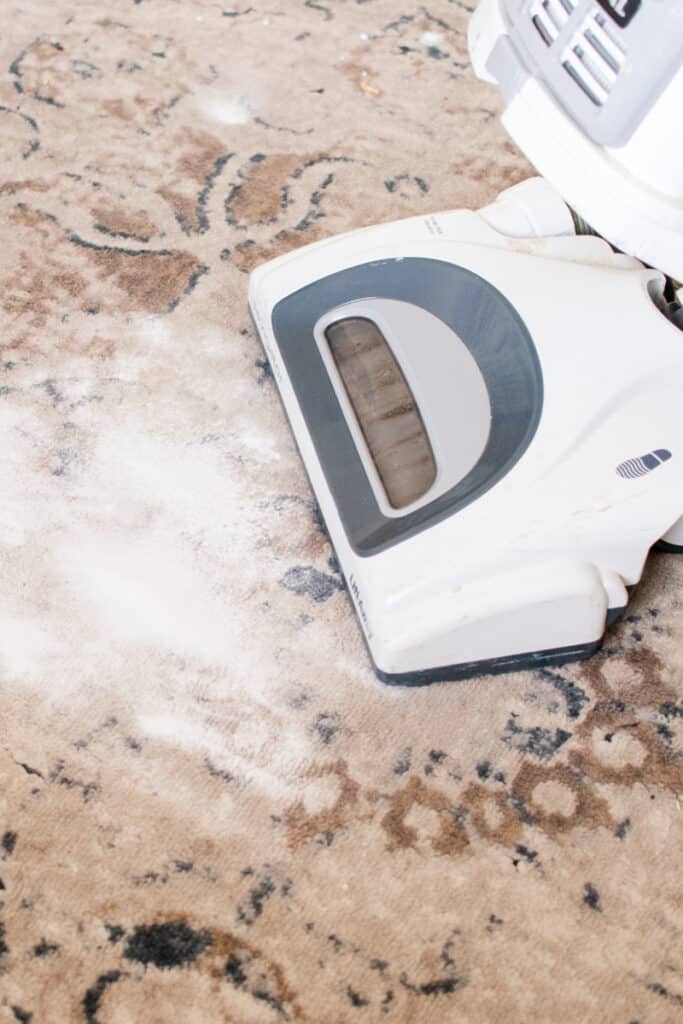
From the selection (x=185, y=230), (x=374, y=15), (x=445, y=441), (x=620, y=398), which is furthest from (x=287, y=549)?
(x=374, y=15)

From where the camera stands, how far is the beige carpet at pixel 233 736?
722 millimetres

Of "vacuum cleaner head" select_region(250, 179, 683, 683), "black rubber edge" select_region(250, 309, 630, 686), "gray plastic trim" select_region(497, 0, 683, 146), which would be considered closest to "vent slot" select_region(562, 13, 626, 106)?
"gray plastic trim" select_region(497, 0, 683, 146)

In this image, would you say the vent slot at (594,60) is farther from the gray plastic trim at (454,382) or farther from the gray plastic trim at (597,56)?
the gray plastic trim at (454,382)

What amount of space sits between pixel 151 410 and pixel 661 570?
512mm

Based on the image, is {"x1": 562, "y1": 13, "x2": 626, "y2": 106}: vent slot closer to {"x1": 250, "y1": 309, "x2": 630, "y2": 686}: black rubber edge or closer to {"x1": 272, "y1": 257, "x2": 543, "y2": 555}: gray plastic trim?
{"x1": 272, "y1": 257, "x2": 543, "y2": 555}: gray plastic trim

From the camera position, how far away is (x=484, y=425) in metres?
0.85

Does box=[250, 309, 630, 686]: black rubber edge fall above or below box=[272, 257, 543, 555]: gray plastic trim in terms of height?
below

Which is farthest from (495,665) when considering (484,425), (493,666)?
(484,425)

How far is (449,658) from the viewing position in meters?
0.82

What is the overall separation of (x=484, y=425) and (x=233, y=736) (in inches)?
12.6

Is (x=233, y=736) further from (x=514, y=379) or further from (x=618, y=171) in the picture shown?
(x=618, y=171)

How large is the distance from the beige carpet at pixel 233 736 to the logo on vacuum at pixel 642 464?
0.55 feet

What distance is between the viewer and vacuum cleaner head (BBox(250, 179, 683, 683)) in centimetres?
80

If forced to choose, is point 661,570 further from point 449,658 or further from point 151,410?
point 151,410
